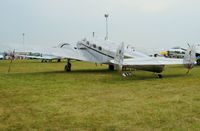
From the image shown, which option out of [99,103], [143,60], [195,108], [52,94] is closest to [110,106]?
[99,103]

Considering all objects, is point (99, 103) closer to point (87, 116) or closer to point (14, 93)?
point (87, 116)

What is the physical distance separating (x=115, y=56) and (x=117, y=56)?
769 millimetres

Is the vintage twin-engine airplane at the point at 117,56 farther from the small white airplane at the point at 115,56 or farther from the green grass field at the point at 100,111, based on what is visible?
the green grass field at the point at 100,111

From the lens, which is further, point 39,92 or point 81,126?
point 39,92

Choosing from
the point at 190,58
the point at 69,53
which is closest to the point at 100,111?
the point at 190,58

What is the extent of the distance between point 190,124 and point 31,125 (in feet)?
10.1

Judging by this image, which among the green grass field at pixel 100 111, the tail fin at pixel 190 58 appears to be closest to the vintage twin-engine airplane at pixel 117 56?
the tail fin at pixel 190 58

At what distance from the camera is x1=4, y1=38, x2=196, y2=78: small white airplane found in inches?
634

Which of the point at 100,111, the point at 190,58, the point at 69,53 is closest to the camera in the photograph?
the point at 100,111

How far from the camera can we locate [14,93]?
11.0 meters

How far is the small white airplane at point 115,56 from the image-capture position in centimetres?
1609

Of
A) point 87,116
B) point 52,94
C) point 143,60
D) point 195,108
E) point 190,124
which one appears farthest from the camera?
point 143,60

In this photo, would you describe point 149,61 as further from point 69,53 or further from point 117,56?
point 69,53

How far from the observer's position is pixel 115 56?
56.4ft
